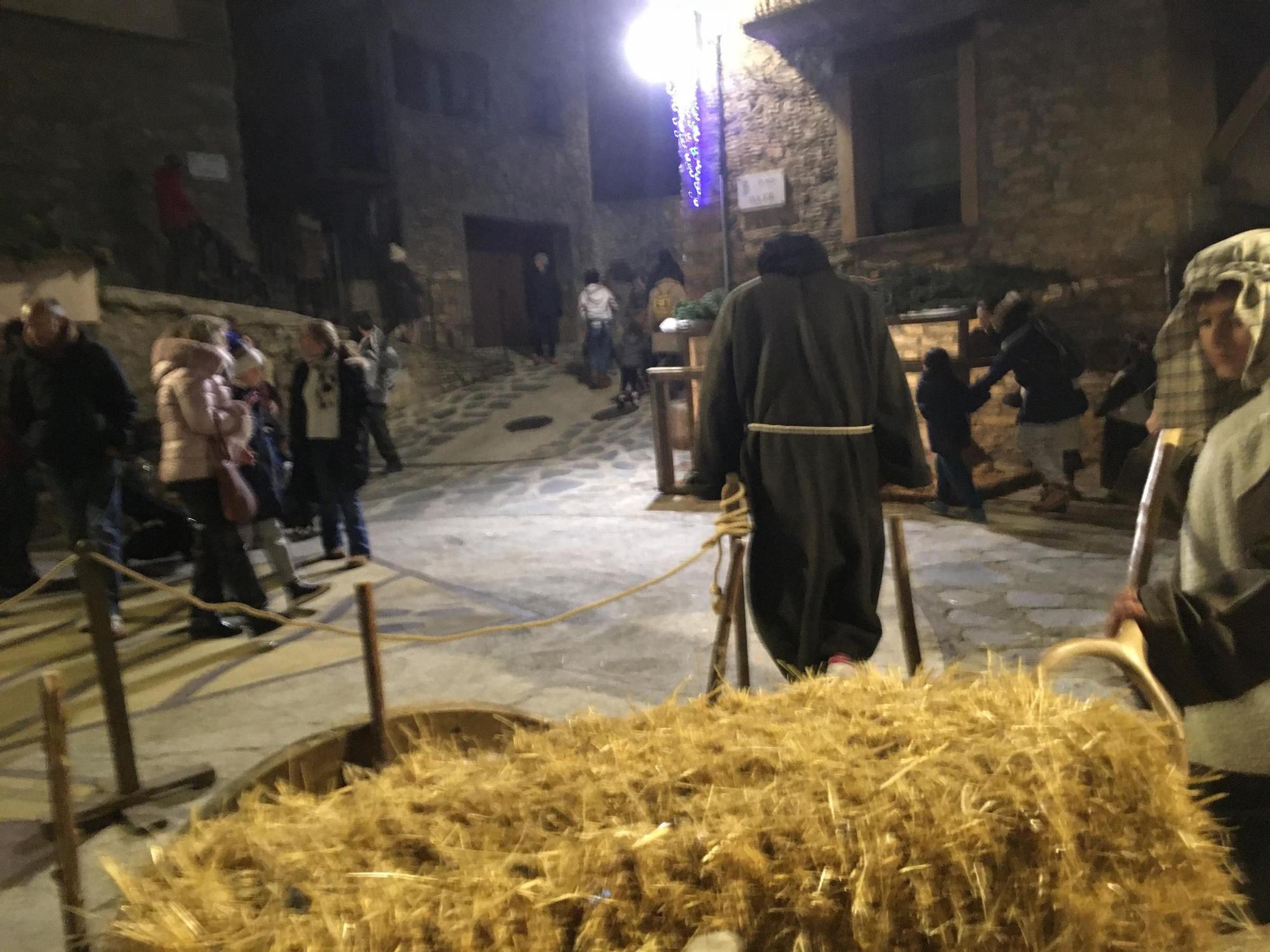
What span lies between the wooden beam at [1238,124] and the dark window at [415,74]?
13.5 m

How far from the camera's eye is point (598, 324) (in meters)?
13.5

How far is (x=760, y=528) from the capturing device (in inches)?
132

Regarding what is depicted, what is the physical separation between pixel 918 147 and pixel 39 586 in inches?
356

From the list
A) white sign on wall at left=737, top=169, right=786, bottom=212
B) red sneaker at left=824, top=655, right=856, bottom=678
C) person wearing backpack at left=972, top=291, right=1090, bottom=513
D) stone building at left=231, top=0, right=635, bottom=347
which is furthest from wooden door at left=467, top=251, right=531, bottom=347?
red sneaker at left=824, top=655, right=856, bottom=678

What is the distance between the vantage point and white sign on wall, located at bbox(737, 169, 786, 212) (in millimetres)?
9961

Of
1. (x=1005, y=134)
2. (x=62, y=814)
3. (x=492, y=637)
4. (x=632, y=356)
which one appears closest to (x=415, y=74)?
(x=632, y=356)

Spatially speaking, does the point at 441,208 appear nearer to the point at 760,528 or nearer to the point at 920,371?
the point at 920,371

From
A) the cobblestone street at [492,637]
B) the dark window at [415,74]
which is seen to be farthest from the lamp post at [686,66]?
the dark window at [415,74]

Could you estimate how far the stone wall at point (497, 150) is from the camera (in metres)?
17.2

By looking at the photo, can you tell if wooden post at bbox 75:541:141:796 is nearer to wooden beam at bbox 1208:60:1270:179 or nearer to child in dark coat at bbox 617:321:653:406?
wooden beam at bbox 1208:60:1270:179

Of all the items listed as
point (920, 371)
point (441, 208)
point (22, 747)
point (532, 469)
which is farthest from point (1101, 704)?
point (441, 208)

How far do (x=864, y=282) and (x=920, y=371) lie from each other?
2.07m

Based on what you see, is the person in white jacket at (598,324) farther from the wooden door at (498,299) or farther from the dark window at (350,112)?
the dark window at (350,112)

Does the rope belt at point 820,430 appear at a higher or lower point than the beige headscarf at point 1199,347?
lower
